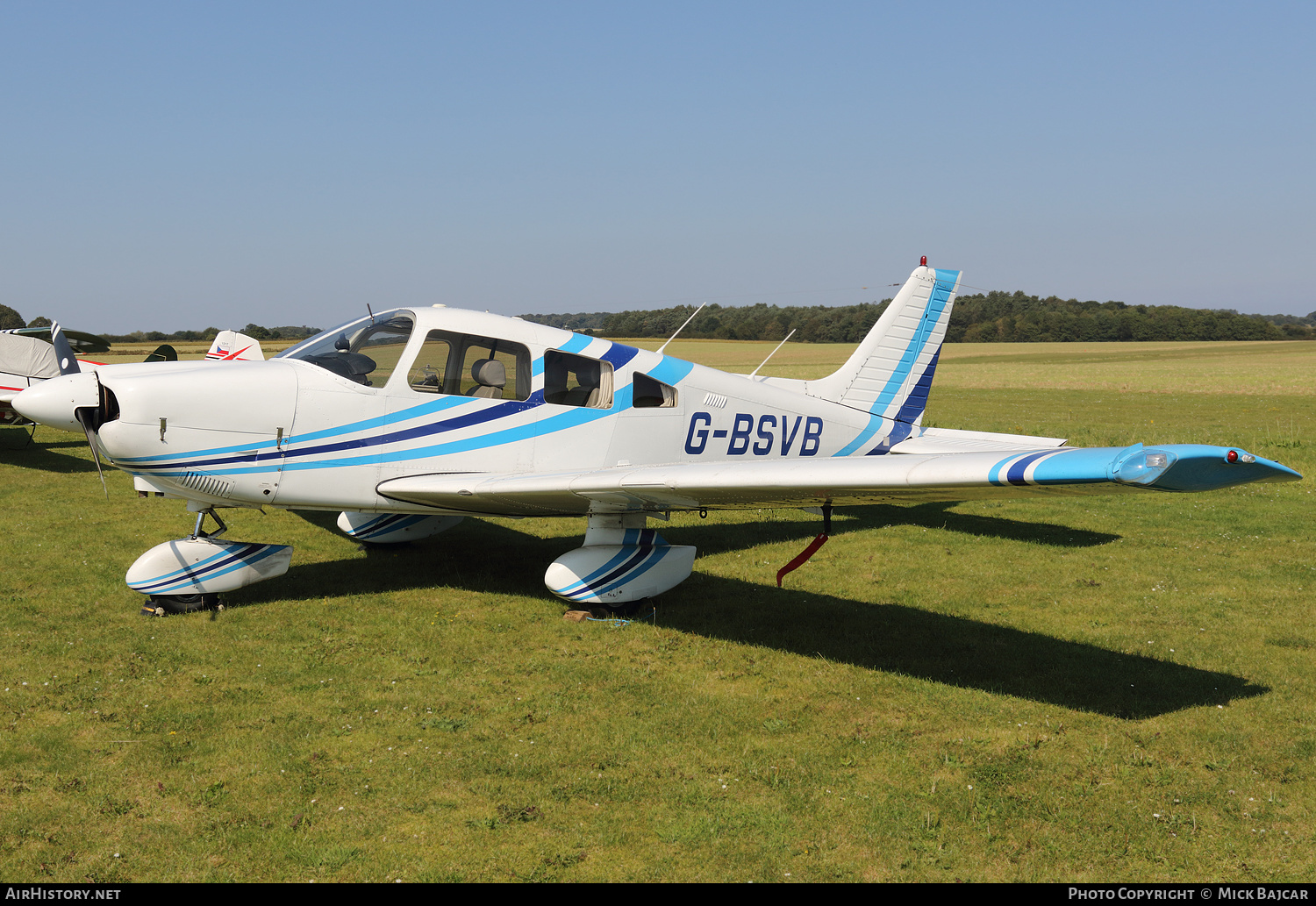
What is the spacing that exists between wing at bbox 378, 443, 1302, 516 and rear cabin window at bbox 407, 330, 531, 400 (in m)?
0.73

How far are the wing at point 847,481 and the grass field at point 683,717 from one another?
A: 3.59 feet

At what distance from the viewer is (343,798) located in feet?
14.4

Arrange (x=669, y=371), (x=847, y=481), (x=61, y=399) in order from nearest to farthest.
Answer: (x=847, y=481), (x=61, y=399), (x=669, y=371)

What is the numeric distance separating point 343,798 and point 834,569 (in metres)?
5.91

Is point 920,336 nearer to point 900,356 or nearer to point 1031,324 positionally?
point 900,356

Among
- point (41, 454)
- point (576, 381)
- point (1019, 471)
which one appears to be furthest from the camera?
point (41, 454)

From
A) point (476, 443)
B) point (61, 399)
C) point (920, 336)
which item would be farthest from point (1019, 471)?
point (61, 399)

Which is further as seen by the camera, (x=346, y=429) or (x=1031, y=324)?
(x=1031, y=324)

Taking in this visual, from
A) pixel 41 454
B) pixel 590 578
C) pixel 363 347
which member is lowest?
pixel 41 454

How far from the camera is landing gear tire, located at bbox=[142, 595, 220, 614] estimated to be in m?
7.20

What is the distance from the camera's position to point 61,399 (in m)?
6.22

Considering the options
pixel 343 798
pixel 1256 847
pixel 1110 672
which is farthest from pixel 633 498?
pixel 1256 847

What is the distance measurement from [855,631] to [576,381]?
3.21 m

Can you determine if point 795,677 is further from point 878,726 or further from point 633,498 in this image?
point 633,498
